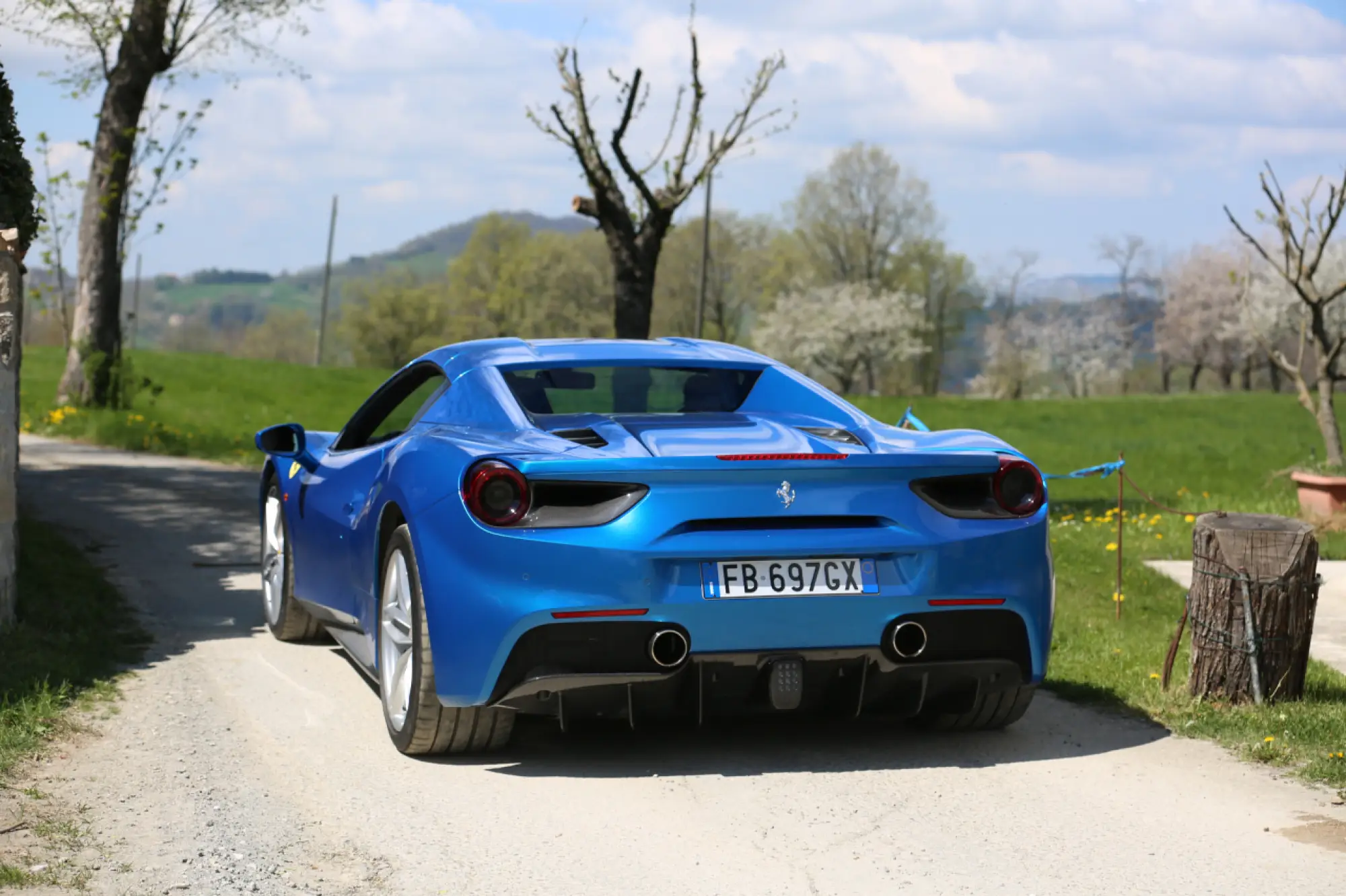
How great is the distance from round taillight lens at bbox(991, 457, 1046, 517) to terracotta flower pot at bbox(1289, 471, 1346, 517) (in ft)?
33.6

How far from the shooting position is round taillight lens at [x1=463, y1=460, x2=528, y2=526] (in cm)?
516

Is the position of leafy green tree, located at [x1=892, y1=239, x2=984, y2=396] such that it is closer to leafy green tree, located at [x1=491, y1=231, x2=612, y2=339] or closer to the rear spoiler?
leafy green tree, located at [x1=491, y1=231, x2=612, y2=339]

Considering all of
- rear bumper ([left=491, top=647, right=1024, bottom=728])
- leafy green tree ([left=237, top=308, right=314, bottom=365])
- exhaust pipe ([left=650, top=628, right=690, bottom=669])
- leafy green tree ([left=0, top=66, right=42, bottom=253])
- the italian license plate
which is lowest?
leafy green tree ([left=237, top=308, right=314, bottom=365])

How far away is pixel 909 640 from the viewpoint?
17.4 feet

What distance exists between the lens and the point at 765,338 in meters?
91.4

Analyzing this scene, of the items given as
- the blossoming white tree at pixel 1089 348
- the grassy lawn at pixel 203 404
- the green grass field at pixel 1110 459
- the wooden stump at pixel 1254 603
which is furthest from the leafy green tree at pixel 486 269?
the wooden stump at pixel 1254 603

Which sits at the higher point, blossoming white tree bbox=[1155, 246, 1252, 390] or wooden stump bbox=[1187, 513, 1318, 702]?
blossoming white tree bbox=[1155, 246, 1252, 390]

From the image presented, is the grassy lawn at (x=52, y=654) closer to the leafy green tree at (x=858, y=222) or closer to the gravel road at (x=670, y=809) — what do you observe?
the gravel road at (x=670, y=809)

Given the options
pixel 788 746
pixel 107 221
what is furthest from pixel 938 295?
pixel 788 746

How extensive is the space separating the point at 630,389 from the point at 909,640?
5.16 ft

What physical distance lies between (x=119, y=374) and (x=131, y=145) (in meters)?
3.38

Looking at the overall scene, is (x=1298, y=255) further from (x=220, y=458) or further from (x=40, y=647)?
(x=40, y=647)

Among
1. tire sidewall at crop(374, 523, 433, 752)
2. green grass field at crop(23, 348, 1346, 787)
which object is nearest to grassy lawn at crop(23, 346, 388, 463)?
green grass field at crop(23, 348, 1346, 787)

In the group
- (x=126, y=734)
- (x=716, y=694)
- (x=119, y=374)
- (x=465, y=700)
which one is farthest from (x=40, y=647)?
(x=119, y=374)
